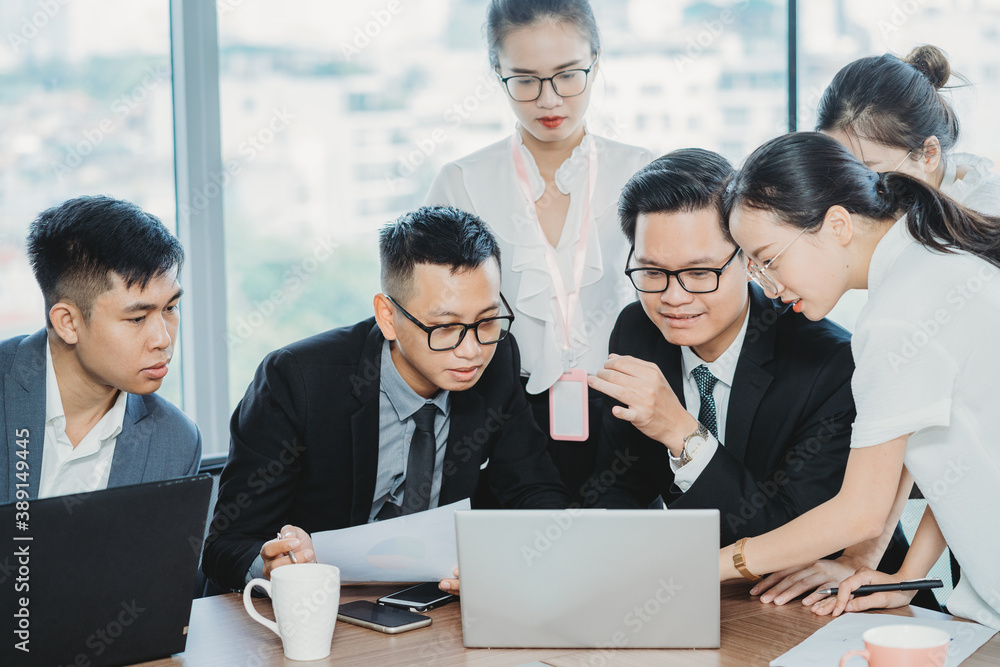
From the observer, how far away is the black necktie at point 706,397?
208cm

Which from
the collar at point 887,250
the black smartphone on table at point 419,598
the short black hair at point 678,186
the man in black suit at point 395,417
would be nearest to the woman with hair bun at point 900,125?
the short black hair at point 678,186

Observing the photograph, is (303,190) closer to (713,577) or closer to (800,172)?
(800,172)

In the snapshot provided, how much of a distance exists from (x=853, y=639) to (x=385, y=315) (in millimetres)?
1130

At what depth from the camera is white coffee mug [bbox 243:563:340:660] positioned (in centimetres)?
134

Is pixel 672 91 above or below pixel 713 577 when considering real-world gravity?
above

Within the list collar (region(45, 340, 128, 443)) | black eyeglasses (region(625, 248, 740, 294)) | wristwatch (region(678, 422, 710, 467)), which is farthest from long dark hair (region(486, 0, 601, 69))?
collar (region(45, 340, 128, 443))

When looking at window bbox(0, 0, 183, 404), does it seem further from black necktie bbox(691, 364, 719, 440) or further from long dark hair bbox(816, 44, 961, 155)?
long dark hair bbox(816, 44, 961, 155)

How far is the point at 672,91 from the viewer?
3822 mm

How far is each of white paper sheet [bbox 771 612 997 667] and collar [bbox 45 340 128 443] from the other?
55.5 inches

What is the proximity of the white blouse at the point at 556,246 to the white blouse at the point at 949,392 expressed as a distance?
1.06m

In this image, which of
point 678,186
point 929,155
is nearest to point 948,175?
point 929,155

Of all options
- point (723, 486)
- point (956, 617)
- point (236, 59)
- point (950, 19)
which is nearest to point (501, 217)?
point (723, 486)

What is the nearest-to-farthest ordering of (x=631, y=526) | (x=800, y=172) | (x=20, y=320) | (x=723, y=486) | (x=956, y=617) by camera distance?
(x=631, y=526) < (x=956, y=617) < (x=800, y=172) < (x=723, y=486) < (x=20, y=320)

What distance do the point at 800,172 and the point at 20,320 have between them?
235 cm
